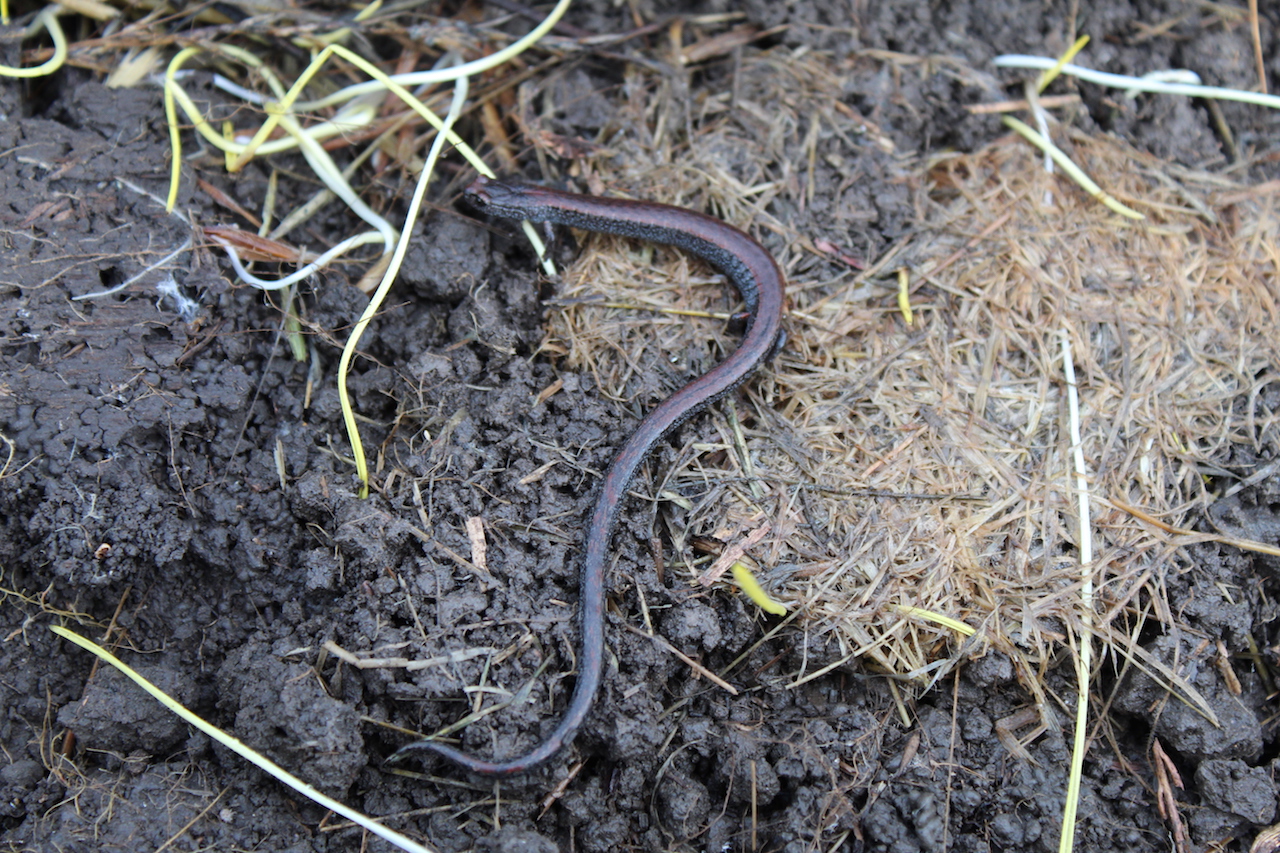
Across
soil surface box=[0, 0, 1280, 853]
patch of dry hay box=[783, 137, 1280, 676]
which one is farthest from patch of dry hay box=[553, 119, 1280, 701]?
soil surface box=[0, 0, 1280, 853]

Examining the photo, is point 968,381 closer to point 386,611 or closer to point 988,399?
point 988,399

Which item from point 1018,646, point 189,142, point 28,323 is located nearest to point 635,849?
point 1018,646

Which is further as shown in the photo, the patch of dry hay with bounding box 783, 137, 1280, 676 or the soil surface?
the patch of dry hay with bounding box 783, 137, 1280, 676

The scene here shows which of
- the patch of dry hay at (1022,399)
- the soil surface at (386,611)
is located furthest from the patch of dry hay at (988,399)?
the soil surface at (386,611)

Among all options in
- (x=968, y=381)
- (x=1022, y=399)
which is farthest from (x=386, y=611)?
(x=1022, y=399)

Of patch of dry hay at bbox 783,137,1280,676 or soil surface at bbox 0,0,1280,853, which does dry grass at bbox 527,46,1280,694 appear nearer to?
patch of dry hay at bbox 783,137,1280,676

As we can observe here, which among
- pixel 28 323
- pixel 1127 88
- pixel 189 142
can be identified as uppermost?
pixel 1127 88

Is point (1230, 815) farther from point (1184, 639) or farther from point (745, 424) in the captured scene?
point (745, 424)
